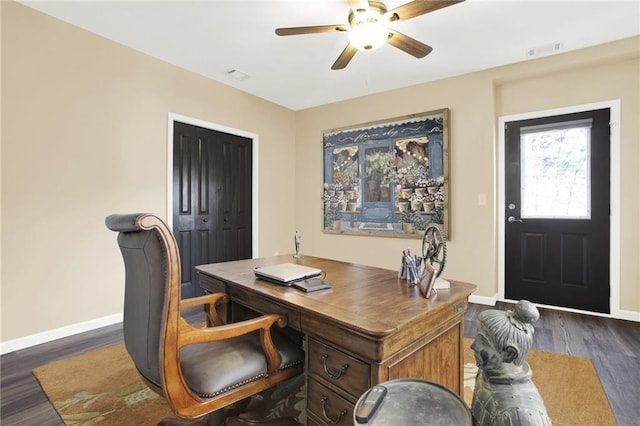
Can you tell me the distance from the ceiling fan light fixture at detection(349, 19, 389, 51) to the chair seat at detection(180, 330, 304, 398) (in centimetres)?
198

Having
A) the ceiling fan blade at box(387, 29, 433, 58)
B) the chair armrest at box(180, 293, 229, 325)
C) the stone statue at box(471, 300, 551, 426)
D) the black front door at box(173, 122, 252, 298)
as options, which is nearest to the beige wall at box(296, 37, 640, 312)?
the black front door at box(173, 122, 252, 298)

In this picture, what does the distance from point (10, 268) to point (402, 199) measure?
154 inches

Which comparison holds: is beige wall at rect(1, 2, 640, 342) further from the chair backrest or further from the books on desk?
the books on desk

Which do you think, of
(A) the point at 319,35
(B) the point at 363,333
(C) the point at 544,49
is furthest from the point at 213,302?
(C) the point at 544,49

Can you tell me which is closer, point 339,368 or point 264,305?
point 339,368

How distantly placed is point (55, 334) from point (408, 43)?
371 centimetres

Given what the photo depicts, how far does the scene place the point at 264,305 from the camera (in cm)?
146

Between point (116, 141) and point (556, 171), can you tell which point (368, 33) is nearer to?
point (116, 141)

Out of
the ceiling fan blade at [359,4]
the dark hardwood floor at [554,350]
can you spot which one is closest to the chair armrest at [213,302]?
the dark hardwood floor at [554,350]

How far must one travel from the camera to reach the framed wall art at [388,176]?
3926mm

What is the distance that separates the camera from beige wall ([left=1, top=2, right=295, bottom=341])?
2.49 meters

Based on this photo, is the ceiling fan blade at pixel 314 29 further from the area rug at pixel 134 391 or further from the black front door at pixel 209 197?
the area rug at pixel 134 391

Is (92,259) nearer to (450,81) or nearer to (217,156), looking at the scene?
(217,156)

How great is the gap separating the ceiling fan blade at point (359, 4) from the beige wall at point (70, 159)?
7.74 feet
